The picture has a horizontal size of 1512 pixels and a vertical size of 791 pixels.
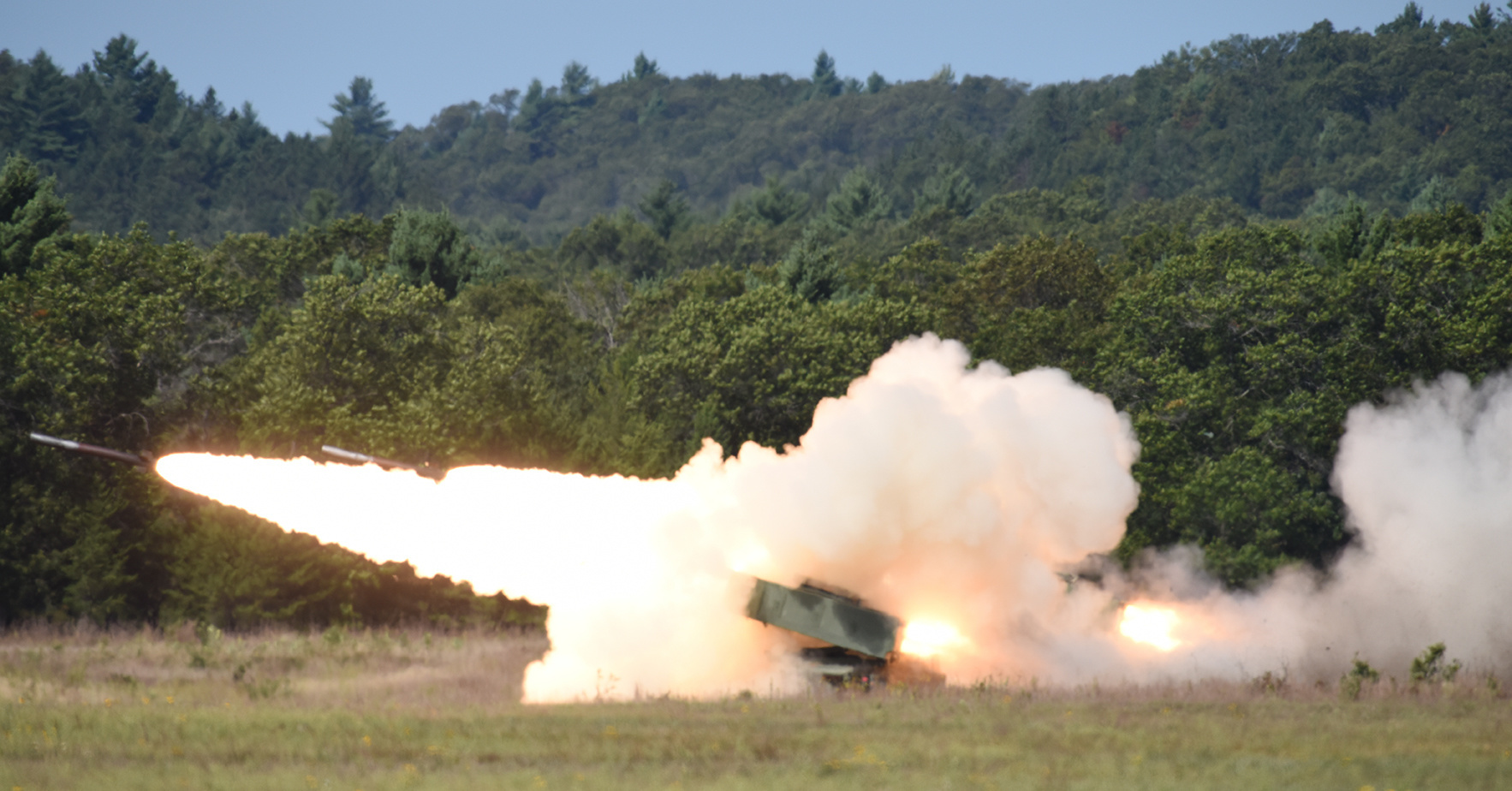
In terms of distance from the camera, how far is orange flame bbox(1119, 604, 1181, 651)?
37031 millimetres

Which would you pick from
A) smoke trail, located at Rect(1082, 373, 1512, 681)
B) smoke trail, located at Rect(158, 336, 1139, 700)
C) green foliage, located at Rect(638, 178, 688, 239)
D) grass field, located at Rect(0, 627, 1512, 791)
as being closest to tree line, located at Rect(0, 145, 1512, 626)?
smoke trail, located at Rect(1082, 373, 1512, 681)

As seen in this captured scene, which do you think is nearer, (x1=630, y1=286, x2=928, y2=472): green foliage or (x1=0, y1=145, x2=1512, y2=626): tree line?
(x1=0, y1=145, x2=1512, y2=626): tree line

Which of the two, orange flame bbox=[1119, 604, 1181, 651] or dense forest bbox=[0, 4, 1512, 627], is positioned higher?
dense forest bbox=[0, 4, 1512, 627]

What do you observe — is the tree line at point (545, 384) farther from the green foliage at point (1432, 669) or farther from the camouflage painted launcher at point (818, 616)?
the camouflage painted launcher at point (818, 616)

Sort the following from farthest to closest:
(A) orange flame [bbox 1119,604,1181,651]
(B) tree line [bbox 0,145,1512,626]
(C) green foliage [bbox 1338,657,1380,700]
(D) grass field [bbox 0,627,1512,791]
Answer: (B) tree line [bbox 0,145,1512,626] → (A) orange flame [bbox 1119,604,1181,651] → (C) green foliage [bbox 1338,657,1380,700] → (D) grass field [bbox 0,627,1512,791]

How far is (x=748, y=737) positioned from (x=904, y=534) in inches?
316

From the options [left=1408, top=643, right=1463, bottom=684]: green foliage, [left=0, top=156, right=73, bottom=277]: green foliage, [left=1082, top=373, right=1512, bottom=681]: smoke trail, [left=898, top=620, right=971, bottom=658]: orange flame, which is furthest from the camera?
[left=0, top=156, right=73, bottom=277]: green foliage

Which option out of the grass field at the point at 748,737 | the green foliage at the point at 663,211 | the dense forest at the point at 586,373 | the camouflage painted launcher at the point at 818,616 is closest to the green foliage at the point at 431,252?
the dense forest at the point at 586,373

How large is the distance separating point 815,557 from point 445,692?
8.31 metres

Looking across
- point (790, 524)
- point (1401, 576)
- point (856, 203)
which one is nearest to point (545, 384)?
point (790, 524)

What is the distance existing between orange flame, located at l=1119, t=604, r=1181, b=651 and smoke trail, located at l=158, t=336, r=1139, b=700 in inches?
65.0

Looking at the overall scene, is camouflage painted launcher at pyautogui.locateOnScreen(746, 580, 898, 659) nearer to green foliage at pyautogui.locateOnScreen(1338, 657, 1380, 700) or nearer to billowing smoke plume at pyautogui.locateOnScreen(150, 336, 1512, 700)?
billowing smoke plume at pyautogui.locateOnScreen(150, 336, 1512, 700)

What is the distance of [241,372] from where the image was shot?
55.1 metres

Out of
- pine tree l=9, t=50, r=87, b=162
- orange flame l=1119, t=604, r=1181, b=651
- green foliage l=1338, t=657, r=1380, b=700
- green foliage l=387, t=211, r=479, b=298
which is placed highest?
pine tree l=9, t=50, r=87, b=162
